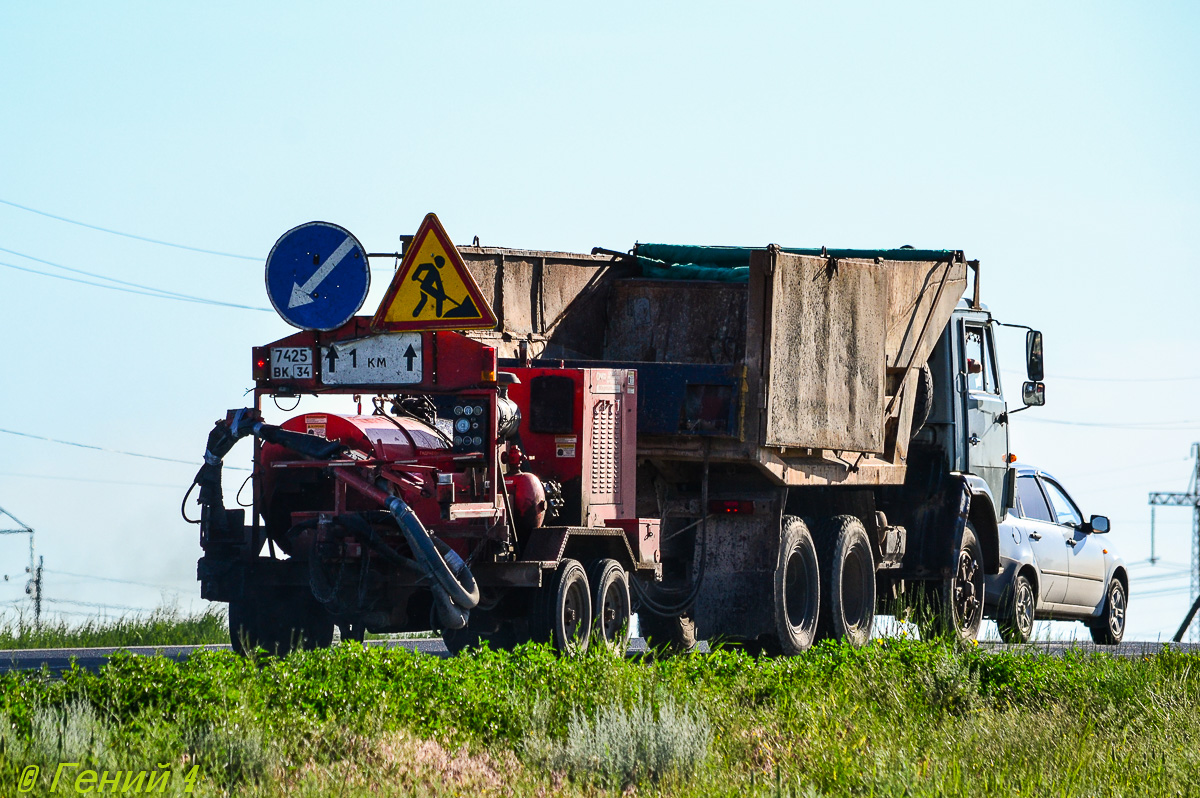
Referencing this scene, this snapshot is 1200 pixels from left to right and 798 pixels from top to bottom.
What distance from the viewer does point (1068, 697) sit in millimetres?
9180

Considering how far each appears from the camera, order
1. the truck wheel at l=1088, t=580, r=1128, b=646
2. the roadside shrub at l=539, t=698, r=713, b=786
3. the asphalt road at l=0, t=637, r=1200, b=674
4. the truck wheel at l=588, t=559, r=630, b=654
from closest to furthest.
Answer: the roadside shrub at l=539, t=698, r=713, b=786
the truck wheel at l=588, t=559, r=630, b=654
the asphalt road at l=0, t=637, r=1200, b=674
the truck wheel at l=1088, t=580, r=1128, b=646

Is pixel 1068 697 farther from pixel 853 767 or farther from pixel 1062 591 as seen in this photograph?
pixel 1062 591

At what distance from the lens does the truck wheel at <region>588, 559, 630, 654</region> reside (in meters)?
10.8

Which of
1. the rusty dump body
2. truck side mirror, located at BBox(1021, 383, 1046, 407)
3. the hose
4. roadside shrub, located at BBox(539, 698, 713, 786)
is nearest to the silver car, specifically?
truck side mirror, located at BBox(1021, 383, 1046, 407)

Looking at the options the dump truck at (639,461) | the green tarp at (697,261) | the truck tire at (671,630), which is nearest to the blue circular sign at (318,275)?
the dump truck at (639,461)

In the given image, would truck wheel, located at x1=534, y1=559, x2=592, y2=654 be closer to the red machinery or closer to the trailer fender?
the red machinery

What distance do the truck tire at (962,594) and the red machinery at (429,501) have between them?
4388 mm

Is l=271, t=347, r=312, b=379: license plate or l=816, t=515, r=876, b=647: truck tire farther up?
l=271, t=347, r=312, b=379: license plate

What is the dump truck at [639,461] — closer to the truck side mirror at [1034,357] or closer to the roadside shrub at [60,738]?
the truck side mirror at [1034,357]

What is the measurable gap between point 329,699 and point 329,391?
11.6ft

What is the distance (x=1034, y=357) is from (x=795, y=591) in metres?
3.86

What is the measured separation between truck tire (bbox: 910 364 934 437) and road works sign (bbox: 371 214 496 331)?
600 centimetres

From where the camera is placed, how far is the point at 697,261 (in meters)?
14.3

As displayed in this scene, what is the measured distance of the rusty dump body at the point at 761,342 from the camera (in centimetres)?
1200
